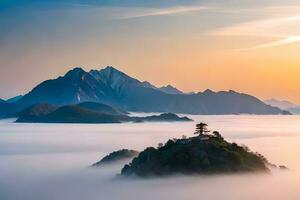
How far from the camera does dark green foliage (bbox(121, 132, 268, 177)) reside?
13012 cm

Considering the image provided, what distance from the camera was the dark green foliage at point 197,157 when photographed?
130m

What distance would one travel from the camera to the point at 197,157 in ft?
435

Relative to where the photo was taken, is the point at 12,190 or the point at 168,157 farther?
the point at 12,190

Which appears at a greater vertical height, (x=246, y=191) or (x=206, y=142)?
(x=206, y=142)

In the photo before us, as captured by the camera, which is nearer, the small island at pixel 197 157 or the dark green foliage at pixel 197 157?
the dark green foliage at pixel 197 157

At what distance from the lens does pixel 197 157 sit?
13250cm

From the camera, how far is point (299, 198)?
502 feet

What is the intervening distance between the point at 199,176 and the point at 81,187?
65.5m

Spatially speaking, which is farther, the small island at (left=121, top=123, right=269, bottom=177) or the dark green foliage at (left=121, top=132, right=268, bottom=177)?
the small island at (left=121, top=123, right=269, bottom=177)

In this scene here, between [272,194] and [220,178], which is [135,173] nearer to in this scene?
[220,178]

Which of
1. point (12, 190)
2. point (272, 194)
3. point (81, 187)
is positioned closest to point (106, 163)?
point (81, 187)

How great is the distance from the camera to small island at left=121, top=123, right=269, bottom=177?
13025 cm

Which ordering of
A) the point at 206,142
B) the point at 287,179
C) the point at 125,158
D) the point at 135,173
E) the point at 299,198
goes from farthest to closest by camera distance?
the point at 125,158
the point at 287,179
the point at 299,198
the point at 135,173
the point at 206,142

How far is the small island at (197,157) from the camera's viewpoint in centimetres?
13025
